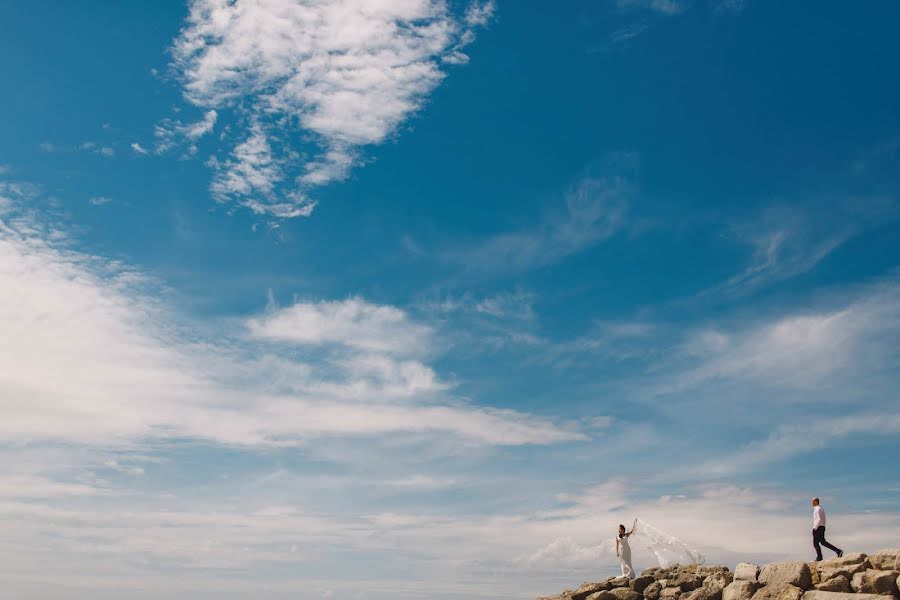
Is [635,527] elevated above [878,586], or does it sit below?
→ above

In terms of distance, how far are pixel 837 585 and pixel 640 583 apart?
12026mm

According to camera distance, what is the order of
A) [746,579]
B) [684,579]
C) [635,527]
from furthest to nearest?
[635,527]
[684,579]
[746,579]

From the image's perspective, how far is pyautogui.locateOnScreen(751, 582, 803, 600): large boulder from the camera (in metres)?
31.8

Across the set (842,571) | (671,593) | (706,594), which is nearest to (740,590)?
(706,594)

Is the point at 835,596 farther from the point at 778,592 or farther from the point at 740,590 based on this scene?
the point at 740,590

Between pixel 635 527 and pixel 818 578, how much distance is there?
12.2 meters

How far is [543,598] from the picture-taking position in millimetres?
45625

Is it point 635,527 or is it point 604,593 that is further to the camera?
point 635,527

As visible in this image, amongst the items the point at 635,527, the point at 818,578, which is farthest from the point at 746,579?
the point at 635,527

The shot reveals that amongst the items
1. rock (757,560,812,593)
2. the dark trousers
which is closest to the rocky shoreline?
rock (757,560,812,593)

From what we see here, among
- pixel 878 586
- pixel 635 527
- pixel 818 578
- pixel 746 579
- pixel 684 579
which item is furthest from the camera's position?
pixel 635 527

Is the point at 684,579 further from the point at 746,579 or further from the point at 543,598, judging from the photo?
the point at 543,598

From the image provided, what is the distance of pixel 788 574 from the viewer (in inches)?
1298

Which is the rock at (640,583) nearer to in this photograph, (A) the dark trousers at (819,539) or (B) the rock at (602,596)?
(B) the rock at (602,596)
